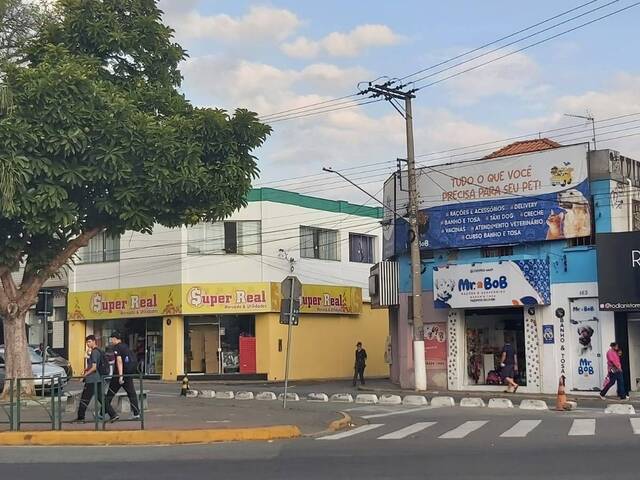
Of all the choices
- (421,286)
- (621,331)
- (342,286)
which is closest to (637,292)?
(621,331)

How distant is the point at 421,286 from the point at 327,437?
16004 mm

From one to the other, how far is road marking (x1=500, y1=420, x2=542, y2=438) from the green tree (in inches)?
349

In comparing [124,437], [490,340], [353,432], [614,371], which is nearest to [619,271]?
[614,371]

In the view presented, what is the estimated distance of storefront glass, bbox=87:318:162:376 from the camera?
1634 inches

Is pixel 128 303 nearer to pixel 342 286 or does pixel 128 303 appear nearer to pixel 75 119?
pixel 342 286

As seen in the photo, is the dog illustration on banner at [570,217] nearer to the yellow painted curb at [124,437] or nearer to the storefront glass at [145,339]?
the yellow painted curb at [124,437]

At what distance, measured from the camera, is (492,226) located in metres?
28.9

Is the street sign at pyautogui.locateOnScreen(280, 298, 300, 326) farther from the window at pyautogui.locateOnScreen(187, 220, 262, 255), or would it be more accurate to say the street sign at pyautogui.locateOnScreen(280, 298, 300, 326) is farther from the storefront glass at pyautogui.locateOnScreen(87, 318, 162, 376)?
the storefront glass at pyautogui.locateOnScreen(87, 318, 162, 376)

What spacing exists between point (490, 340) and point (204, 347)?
16.0 m

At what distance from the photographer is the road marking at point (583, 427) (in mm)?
14816

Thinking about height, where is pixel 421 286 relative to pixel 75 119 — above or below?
below

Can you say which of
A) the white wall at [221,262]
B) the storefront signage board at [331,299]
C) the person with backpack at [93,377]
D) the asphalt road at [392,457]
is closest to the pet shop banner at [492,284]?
the asphalt road at [392,457]

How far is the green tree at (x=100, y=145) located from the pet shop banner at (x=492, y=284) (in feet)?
32.4

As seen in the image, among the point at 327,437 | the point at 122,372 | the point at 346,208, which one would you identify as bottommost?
the point at 327,437
